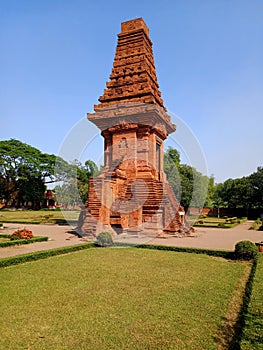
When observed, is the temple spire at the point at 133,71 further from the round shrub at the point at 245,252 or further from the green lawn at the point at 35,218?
the green lawn at the point at 35,218

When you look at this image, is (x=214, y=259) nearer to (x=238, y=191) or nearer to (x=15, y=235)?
(x=15, y=235)

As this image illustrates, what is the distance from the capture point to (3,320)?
465cm

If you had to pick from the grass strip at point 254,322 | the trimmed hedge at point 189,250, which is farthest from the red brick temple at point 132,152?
the grass strip at point 254,322

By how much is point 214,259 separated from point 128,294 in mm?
4997

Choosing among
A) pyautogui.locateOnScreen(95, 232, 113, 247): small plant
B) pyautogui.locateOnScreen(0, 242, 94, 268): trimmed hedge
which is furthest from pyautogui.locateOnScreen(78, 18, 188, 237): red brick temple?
pyautogui.locateOnScreen(0, 242, 94, 268): trimmed hedge

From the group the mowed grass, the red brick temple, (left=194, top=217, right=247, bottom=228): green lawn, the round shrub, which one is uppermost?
the red brick temple

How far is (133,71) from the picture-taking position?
1855cm

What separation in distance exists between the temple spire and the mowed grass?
38.2 feet

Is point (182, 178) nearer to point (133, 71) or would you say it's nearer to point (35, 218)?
point (35, 218)

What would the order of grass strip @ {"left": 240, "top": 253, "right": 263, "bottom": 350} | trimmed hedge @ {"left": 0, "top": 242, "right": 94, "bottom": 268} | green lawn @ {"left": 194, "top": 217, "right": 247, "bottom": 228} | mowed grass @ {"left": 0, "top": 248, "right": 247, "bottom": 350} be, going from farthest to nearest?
1. green lawn @ {"left": 194, "top": 217, "right": 247, "bottom": 228}
2. trimmed hedge @ {"left": 0, "top": 242, "right": 94, "bottom": 268}
3. mowed grass @ {"left": 0, "top": 248, "right": 247, "bottom": 350}
4. grass strip @ {"left": 240, "top": 253, "right": 263, "bottom": 350}

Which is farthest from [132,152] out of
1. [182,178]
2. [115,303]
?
[182,178]

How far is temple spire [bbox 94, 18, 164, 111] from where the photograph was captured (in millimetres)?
17844

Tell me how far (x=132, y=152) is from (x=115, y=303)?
40.2 ft

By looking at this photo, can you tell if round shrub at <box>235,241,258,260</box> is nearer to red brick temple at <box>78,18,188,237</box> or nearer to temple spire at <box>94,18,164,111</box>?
red brick temple at <box>78,18,188,237</box>
